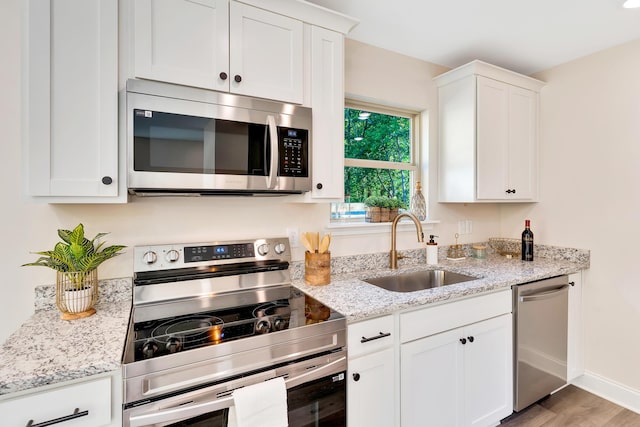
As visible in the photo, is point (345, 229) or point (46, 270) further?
point (345, 229)

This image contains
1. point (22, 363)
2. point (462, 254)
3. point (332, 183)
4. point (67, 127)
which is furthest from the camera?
point (462, 254)

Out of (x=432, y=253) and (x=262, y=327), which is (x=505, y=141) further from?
(x=262, y=327)

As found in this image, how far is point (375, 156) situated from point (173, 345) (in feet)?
6.09

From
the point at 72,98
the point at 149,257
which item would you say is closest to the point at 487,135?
the point at 149,257

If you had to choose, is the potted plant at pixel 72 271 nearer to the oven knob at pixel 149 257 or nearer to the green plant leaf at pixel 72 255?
the green plant leaf at pixel 72 255

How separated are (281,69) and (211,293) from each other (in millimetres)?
1172

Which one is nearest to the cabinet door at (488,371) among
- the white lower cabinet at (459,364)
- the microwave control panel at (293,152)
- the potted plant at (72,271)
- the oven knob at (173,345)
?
the white lower cabinet at (459,364)

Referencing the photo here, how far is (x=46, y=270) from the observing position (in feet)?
4.53

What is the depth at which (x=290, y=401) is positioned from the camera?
1163mm

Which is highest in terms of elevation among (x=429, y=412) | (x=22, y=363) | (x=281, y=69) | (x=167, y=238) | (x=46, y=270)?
(x=281, y=69)

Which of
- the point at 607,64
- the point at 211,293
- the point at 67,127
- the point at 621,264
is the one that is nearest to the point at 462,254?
the point at 621,264

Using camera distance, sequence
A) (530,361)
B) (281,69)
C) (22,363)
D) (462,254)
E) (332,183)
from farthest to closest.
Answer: (462,254)
(530,361)
(332,183)
(281,69)
(22,363)

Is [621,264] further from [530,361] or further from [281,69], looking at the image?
[281,69]

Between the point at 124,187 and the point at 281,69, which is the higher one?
the point at 281,69
